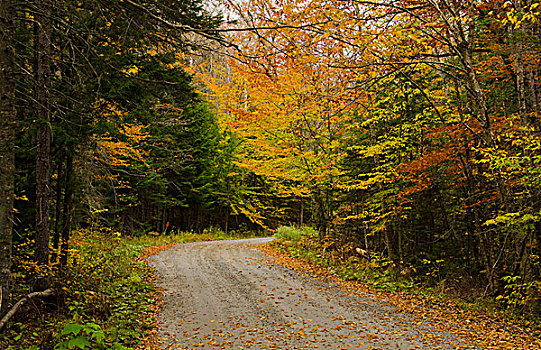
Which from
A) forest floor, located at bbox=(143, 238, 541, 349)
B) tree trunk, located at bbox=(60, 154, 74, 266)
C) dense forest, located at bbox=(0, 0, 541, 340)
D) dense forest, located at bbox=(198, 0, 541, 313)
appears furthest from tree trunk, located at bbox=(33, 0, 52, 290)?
dense forest, located at bbox=(198, 0, 541, 313)

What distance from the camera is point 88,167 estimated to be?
8906 millimetres

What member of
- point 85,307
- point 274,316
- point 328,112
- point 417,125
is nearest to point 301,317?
point 274,316

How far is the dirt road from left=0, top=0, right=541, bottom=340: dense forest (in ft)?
8.73

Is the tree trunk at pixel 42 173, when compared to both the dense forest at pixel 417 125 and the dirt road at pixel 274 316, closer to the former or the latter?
the dirt road at pixel 274 316

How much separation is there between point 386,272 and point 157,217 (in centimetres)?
1573

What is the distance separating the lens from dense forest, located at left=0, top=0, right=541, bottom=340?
488cm

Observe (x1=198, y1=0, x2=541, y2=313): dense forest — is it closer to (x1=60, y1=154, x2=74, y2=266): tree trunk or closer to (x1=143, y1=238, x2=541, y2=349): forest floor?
(x1=143, y1=238, x2=541, y2=349): forest floor

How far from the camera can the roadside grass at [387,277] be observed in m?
7.77

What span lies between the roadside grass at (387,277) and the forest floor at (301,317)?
455 millimetres

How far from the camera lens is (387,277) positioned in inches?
424

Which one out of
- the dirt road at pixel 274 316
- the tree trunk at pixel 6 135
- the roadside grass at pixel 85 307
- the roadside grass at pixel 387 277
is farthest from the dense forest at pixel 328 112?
the dirt road at pixel 274 316

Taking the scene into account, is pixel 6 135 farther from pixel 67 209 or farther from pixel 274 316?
pixel 274 316

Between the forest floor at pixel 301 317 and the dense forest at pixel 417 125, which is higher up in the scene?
the dense forest at pixel 417 125

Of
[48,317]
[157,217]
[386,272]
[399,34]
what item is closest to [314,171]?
[386,272]
